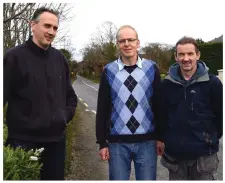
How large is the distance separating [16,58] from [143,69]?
3.35ft

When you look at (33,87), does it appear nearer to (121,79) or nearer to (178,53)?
(121,79)

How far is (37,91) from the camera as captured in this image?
2.77 meters

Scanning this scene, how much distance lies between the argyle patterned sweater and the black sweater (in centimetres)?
37

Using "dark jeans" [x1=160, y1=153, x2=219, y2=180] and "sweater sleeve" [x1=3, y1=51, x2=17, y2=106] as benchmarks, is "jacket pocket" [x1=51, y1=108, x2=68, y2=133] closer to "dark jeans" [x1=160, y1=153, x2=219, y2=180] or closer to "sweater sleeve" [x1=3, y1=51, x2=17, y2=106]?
"sweater sleeve" [x1=3, y1=51, x2=17, y2=106]

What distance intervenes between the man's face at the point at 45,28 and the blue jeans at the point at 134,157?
1018 millimetres

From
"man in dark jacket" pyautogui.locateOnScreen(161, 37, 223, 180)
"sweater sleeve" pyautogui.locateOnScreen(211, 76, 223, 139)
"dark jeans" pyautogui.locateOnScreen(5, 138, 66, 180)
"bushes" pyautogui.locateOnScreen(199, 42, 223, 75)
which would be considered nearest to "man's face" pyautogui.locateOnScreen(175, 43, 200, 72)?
"man in dark jacket" pyautogui.locateOnScreen(161, 37, 223, 180)

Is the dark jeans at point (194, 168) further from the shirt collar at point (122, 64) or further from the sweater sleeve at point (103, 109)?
the shirt collar at point (122, 64)

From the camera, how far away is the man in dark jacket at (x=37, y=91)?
2.76 m

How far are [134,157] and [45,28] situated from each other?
1287mm

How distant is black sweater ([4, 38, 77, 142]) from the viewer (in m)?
2.75

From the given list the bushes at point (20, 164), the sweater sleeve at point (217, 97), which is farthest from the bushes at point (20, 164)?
the sweater sleeve at point (217, 97)

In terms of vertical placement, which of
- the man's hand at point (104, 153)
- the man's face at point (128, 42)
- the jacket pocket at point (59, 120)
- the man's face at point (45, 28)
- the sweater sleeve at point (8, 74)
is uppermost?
the man's face at point (45, 28)

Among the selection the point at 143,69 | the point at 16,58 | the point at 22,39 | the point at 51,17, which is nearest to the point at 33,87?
the point at 16,58

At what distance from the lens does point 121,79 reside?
2.81 m
